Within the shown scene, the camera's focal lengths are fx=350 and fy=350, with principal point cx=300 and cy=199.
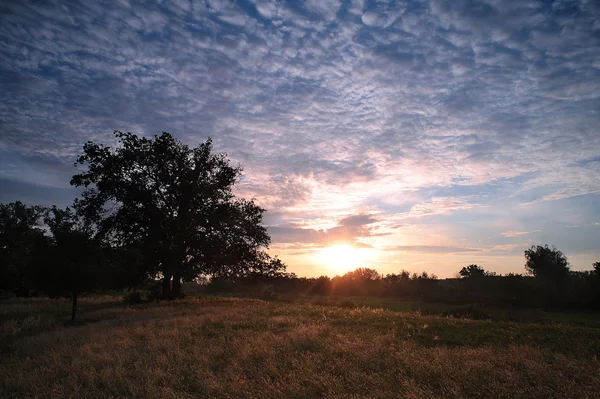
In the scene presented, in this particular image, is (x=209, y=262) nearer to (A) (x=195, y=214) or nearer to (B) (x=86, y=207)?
(A) (x=195, y=214)

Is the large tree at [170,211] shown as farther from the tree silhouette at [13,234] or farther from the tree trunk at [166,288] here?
the tree silhouette at [13,234]

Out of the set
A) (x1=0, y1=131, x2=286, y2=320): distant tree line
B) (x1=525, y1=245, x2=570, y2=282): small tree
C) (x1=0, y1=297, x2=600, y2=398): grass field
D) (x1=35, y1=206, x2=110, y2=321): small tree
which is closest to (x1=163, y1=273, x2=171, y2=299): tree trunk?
(x1=0, y1=131, x2=286, y2=320): distant tree line

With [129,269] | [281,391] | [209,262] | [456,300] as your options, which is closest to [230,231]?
[209,262]

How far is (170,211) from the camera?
30.0 metres

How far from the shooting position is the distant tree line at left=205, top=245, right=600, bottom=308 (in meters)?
45.6

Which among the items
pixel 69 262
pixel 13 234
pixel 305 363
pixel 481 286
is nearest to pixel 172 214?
pixel 69 262

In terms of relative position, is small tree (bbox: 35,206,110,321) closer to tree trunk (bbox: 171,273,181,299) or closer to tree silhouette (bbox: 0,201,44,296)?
tree trunk (bbox: 171,273,181,299)

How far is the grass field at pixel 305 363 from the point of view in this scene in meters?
6.80

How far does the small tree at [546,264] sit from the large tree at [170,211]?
59.4m

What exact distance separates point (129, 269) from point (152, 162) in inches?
392

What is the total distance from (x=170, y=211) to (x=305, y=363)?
962 inches

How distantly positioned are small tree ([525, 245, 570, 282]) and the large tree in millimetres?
59422

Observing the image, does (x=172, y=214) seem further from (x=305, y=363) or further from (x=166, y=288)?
(x=305, y=363)

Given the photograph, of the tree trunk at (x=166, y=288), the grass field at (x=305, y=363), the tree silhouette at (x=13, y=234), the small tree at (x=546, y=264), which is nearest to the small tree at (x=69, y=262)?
the grass field at (x=305, y=363)
